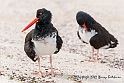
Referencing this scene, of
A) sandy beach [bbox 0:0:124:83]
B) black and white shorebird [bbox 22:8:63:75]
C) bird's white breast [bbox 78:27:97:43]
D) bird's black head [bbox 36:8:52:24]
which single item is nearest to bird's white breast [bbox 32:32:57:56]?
black and white shorebird [bbox 22:8:63:75]

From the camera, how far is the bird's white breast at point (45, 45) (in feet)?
26.8

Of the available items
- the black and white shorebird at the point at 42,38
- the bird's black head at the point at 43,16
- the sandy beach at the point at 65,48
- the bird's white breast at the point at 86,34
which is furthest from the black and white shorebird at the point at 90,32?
the bird's black head at the point at 43,16

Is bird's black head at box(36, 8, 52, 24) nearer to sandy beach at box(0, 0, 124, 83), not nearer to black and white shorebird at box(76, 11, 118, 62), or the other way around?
sandy beach at box(0, 0, 124, 83)

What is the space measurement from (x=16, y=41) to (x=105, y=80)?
17.0 ft

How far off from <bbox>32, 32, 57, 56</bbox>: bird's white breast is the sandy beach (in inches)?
25.0

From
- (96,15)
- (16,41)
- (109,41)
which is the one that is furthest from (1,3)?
(109,41)

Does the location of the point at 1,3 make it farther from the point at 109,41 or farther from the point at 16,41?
the point at 109,41

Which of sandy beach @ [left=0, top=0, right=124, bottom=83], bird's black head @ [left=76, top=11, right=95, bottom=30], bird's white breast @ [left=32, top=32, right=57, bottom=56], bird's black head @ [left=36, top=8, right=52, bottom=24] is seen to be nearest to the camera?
bird's white breast @ [left=32, top=32, right=57, bottom=56]

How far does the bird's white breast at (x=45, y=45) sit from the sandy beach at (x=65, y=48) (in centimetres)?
64

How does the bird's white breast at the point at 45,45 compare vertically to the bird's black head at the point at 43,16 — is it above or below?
below

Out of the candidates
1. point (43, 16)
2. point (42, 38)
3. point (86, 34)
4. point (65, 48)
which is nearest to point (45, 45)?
point (42, 38)

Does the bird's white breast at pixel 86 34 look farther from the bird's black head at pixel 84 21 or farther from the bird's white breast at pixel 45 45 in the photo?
the bird's white breast at pixel 45 45

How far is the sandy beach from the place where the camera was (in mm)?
8812

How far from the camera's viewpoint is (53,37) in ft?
27.1
